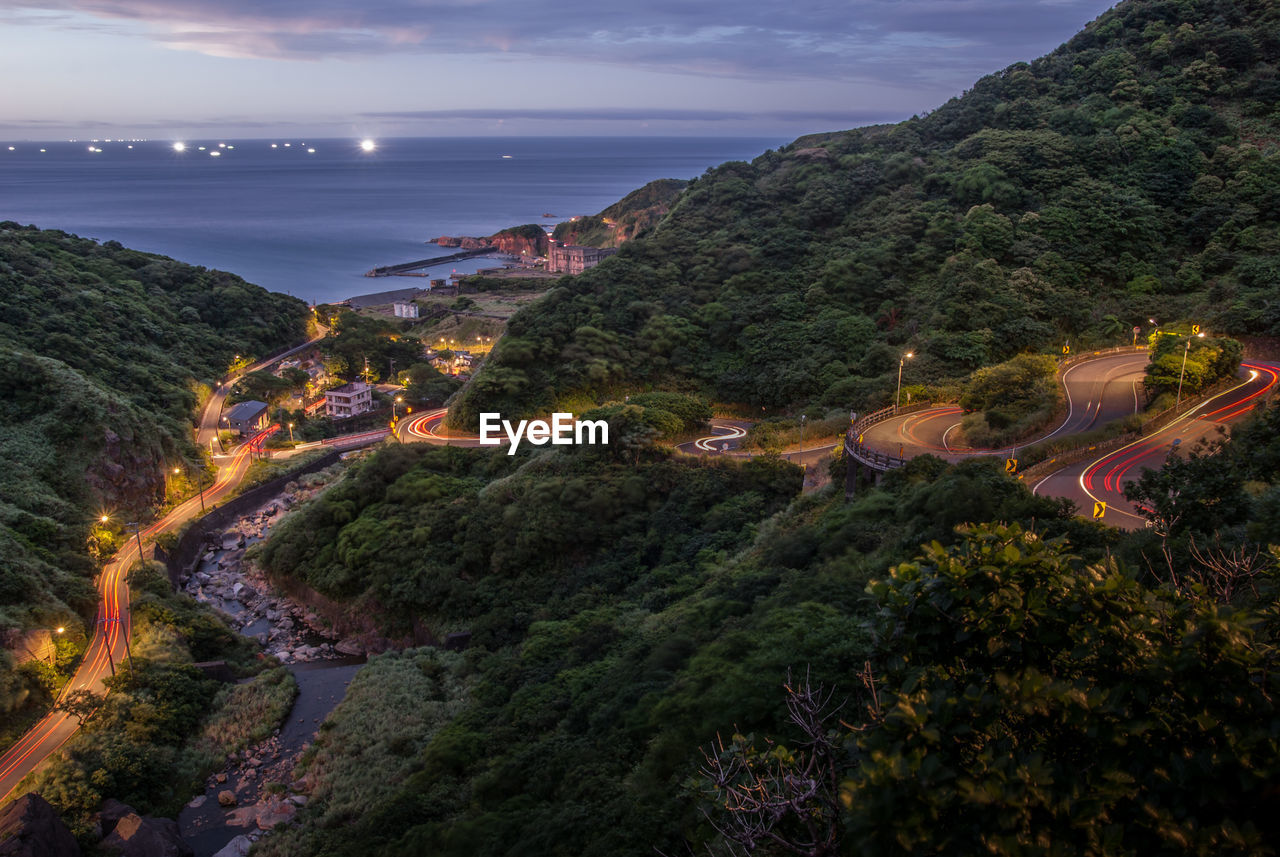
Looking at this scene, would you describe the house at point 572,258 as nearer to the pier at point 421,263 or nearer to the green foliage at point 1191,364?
the pier at point 421,263

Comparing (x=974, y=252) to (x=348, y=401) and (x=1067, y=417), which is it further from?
(x=348, y=401)

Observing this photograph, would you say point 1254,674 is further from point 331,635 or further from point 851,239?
point 851,239

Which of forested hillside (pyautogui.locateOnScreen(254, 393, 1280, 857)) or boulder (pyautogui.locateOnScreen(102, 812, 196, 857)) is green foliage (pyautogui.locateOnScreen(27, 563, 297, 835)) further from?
forested hillside (pyautogui.locateOnScreen(254, 393, 1280, 857))

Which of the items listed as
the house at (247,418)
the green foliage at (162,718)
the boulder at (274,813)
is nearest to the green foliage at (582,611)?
the boulder at (274,813)

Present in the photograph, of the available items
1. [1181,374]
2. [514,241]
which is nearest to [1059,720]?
[1181,374]

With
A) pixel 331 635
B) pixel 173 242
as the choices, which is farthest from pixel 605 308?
pixel 173 242

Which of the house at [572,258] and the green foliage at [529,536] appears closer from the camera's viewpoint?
the green foliage at [529,536]

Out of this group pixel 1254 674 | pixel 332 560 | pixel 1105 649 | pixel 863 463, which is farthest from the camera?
pixel 332 560
